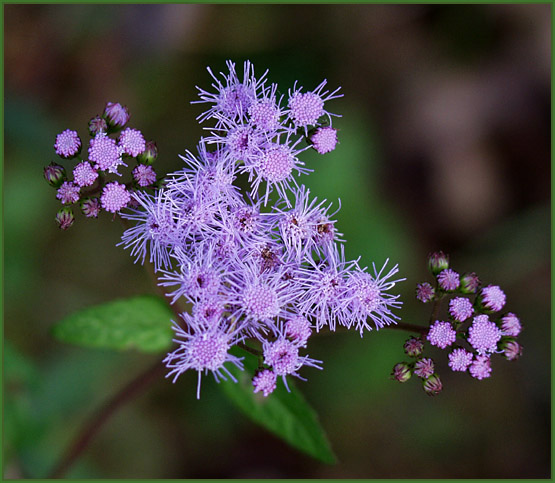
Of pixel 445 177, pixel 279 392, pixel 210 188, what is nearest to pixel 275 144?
pixel 210 188

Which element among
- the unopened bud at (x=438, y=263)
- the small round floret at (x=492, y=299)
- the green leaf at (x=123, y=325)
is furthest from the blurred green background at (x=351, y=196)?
the small round floret at (x=492, y=299)

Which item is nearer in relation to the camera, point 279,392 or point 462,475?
point 279,392

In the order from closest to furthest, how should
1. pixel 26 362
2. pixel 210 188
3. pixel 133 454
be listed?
1. pixel 210 188
2. pixel 26 362
3. pixel 133 454

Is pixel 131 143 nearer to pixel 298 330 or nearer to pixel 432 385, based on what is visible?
pixel 298 330

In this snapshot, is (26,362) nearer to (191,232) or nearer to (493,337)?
(191,232)

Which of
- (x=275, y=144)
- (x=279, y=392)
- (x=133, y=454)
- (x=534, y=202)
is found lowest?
(x=133, y=454)

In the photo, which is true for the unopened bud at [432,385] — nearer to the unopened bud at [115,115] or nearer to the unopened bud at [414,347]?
the unopened bud at [414,347]

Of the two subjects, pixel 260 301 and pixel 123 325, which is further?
pixel 123 325

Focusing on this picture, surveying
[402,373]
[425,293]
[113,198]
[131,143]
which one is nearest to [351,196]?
[425,293]
